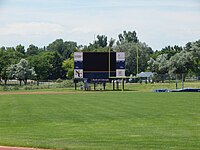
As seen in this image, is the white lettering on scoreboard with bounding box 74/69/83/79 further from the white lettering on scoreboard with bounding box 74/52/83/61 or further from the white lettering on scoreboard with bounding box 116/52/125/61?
the white lettering on scoreboard with bounding box 116/52/125/61

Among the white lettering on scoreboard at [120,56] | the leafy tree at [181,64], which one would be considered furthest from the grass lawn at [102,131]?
the leafy tree at [181,64]

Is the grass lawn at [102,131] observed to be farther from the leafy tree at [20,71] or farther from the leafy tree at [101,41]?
the leafy tree at [101,41]

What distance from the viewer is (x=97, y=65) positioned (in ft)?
188

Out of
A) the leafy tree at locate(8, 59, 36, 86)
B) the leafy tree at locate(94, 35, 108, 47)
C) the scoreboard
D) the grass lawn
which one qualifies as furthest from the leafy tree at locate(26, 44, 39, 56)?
the grass lawn

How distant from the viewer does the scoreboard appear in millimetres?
57031

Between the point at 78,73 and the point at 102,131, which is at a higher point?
the point at 78,73

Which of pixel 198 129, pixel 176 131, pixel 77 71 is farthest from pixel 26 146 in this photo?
pixel 77 71

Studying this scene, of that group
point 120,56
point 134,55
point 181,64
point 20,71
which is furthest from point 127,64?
point 120,56

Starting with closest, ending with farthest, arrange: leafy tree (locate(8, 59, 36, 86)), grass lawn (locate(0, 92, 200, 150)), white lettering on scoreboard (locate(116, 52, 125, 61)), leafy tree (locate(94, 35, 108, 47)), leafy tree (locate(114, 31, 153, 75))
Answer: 1. grass lawn (locate(0, 92, 200, 150))
2. white lettering on scoreboard (locate(116, 52, 125, 61))
3. leafy tree (locate(8, 59, 36, 86))
4. leafy tree (locate(114, 31, 153, 75))
5. leafy tree (locate(94, 35, 108, 47))

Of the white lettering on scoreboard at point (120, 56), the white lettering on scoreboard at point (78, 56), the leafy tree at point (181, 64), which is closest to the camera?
the white lettering on scoreboard at point (78, 56)

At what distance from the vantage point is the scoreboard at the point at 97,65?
187 ft

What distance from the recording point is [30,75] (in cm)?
9494

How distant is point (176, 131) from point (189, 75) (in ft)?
238

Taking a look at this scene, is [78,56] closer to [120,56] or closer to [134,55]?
[120,56]
